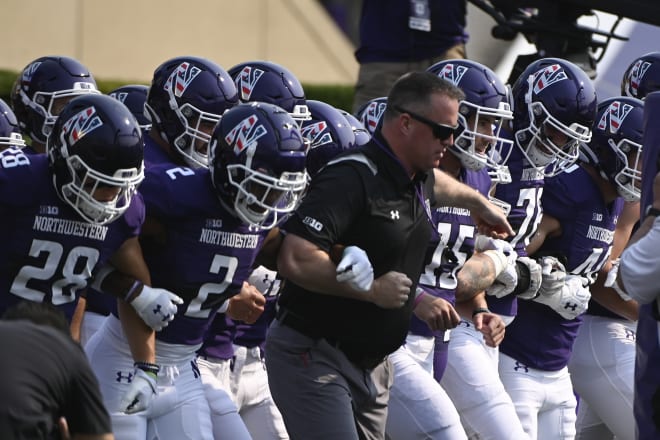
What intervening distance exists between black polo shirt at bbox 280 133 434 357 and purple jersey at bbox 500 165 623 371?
158cm

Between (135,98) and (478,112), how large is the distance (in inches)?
63.2

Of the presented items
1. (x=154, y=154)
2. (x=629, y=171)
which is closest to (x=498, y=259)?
(x=629, y=171)

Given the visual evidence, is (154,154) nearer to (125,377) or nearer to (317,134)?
(317,134)

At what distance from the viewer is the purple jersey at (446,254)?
5.70m

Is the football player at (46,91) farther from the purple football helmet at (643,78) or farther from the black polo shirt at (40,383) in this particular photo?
the purple football helmet at (643,78)

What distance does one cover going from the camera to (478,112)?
5949 millimetres

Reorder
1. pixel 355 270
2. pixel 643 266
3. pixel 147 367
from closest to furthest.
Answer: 1. pixel 643 266
2. pixel 355 270
3. pixel 147 367

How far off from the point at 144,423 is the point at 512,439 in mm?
1670

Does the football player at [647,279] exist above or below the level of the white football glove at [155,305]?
above

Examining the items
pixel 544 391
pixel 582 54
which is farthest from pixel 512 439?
pixel 582 54

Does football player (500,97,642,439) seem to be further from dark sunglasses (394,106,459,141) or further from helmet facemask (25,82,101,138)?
helmet facemask (25,82,101,138)

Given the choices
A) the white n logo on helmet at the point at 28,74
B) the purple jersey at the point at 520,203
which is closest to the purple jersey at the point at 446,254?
the purple jersey at the point at 520,203

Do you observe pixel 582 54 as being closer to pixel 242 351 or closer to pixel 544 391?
pixel 544 391

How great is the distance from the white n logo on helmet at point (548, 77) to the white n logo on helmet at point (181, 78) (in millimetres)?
1683
